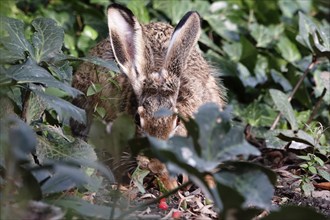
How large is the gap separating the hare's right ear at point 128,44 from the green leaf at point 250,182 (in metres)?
2.59

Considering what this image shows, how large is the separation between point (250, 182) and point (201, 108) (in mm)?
366

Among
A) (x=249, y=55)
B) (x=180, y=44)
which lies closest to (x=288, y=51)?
(x=249, y=55)

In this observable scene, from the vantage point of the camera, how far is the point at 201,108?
124 inches

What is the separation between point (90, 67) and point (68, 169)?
3.64 metres

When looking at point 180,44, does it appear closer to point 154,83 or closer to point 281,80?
point 154,83

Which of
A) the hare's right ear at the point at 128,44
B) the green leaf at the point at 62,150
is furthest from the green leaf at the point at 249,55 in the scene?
the green leaf at the point at 62,150

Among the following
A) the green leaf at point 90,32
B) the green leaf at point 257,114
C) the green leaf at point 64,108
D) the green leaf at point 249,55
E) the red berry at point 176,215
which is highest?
the green leaf at point 64,108

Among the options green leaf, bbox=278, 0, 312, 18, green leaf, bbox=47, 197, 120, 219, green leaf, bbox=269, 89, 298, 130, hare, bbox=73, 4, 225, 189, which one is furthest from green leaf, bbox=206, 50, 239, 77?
green leaf, bbox=47, 197, 120, 219

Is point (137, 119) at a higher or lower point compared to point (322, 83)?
higher

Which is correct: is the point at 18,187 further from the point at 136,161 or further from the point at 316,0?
the point at 316,0

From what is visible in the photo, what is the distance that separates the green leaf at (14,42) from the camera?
169 inches

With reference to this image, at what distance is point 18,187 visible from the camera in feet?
11.6

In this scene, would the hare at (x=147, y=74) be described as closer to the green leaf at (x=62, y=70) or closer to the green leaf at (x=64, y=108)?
the green leaf at (x=62, y=70)

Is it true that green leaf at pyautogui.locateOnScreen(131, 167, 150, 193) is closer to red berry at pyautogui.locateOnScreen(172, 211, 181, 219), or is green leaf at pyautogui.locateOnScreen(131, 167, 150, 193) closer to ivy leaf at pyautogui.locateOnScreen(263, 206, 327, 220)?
red berry at pyautogui.locateOnScreen(172, 211, 181, 219)
